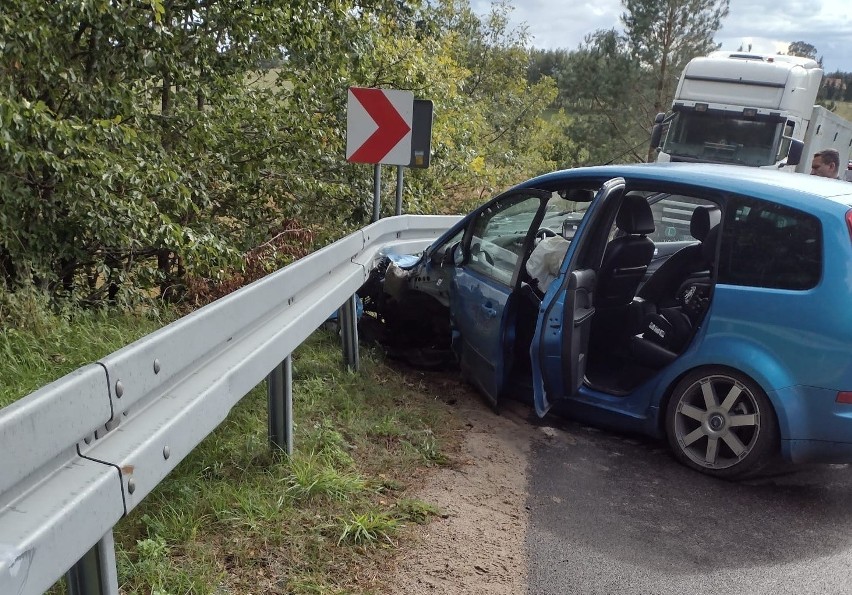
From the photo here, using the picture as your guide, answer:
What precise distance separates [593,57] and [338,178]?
26799mm

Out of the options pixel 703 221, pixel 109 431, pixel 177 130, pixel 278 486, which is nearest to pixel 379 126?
pixel 177 130

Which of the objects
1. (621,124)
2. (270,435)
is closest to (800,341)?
(270,435)

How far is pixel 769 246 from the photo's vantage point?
4473mm

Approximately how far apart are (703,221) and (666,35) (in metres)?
30.7

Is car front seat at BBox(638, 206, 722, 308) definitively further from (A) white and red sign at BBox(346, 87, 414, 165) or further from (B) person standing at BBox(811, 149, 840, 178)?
(B) person standing at BBox(811, 149, 840, 178)

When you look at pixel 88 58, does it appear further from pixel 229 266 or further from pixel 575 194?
pixel 575 194

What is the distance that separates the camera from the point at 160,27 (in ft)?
22.4

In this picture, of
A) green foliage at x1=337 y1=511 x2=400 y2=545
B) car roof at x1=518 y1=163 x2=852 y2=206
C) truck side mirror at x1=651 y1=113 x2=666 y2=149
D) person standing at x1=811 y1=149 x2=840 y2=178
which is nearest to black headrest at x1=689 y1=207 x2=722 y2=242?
car roof at x1=518 y1=163 x2=852 y2=206

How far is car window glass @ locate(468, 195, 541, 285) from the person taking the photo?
18.7 ft

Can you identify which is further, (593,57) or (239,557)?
(593,57)

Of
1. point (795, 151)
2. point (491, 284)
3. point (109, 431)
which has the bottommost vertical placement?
point (491, 284)

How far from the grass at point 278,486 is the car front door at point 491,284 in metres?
0.45

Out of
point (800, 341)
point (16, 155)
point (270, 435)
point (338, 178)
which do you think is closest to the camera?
point (270, 435)

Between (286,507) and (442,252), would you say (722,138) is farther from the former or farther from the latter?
(286,507)
